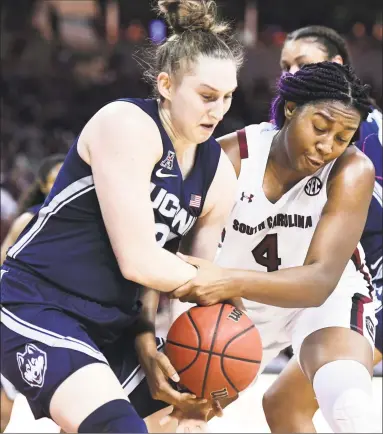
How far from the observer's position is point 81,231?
103 inches

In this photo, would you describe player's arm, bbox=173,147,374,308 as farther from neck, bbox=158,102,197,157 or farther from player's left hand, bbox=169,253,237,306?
neck, bbox=158,102,197,157

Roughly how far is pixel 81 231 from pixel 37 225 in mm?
171

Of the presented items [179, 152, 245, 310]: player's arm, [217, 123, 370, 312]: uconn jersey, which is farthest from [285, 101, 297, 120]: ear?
[179, 152, 245, 310]: player's arm

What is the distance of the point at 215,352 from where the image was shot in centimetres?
271

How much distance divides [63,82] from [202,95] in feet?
34.9

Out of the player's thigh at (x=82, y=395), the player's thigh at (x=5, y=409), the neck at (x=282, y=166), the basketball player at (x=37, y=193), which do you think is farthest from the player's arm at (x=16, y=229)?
the player's thigh at (x=82, y=395)

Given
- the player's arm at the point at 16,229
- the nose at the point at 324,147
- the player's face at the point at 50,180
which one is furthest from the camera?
the player's face at the point at 50,180

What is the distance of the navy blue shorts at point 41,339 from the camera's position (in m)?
2.45

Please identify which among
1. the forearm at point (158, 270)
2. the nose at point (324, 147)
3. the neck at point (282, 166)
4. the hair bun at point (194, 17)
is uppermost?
the hair bun at point (194, 17)

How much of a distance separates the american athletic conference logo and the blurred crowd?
8586 millimetres

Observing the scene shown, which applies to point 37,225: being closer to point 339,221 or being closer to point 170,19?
point 170,19

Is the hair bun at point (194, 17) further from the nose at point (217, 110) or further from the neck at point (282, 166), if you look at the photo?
the neck at point (282, 166)

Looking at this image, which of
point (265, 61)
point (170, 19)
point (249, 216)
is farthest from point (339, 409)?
point (265, 61)

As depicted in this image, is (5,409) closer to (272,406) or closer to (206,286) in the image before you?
(272,406)
